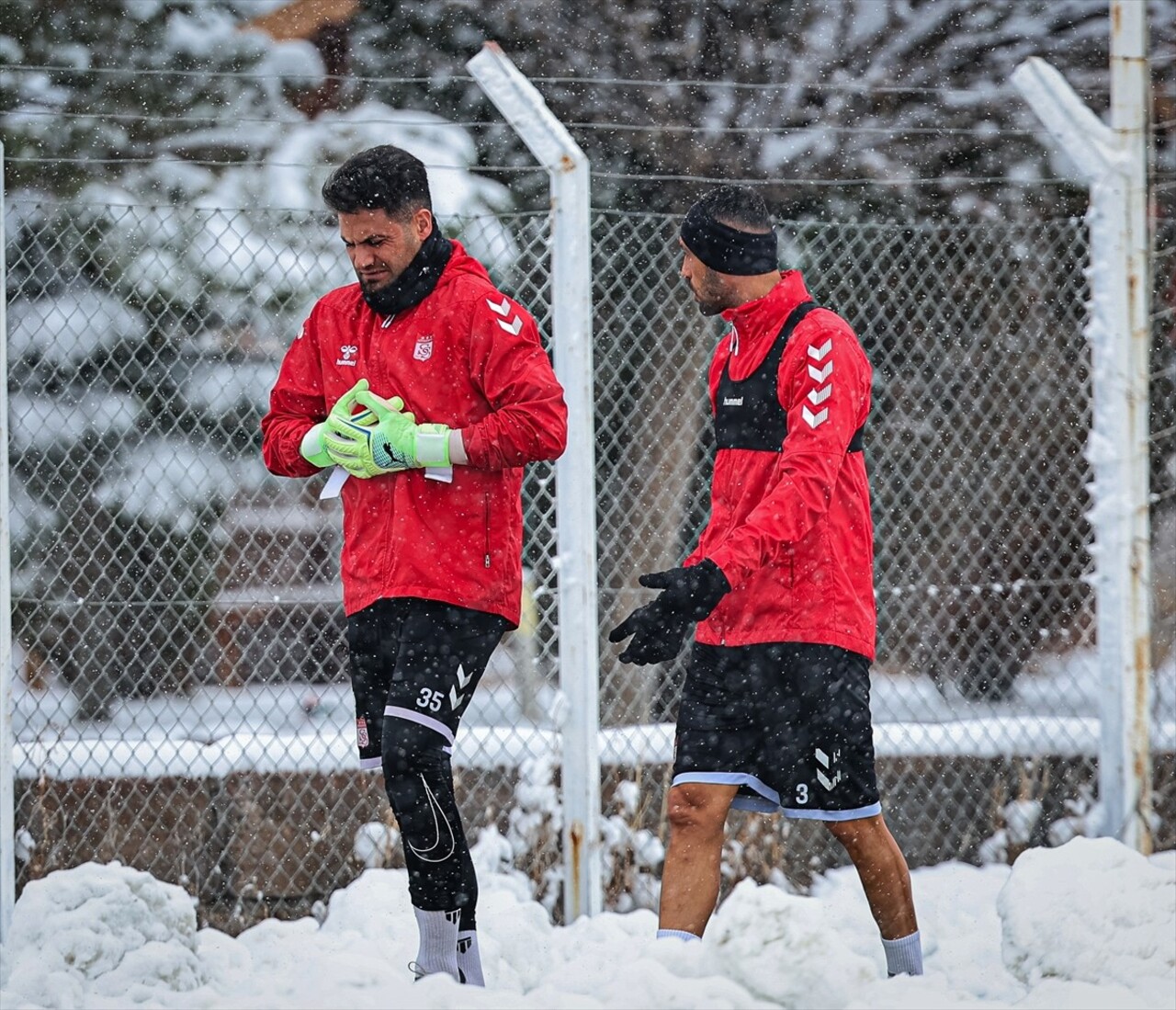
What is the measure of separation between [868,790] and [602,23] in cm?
527

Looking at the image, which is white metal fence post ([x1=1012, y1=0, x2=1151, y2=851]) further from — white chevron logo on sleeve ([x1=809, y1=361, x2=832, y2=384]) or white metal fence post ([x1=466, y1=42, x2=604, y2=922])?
white chevron logo on sleeve ([x1=809, y1=361, x2=832, y2=384])

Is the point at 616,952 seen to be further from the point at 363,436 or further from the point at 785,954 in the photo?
the point at 363,436

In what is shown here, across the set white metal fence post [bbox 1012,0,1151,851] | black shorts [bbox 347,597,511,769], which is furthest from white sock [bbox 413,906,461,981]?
white metal fence post [bbox 1012,0,1151,851]

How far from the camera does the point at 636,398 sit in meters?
5.56

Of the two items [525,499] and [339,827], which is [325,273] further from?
[339,827]

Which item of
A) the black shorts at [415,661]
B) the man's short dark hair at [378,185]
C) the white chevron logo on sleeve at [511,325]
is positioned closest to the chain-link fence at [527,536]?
the black shorts at [415,661]

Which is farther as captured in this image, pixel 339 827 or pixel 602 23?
pixel 602 23

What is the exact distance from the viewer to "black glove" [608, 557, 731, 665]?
9.55 feet

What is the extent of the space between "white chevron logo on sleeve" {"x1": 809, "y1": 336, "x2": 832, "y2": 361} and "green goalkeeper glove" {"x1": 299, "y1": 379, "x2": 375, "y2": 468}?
98 centimetres

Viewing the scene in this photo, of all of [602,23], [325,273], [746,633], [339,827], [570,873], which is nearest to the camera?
[746,633]

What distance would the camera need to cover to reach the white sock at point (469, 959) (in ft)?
10.2

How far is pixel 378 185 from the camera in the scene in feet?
10.2

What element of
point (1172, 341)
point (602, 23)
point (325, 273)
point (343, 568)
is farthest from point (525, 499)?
point (602, 23)

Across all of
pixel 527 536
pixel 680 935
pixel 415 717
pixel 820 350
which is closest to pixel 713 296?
pixel 820 350
